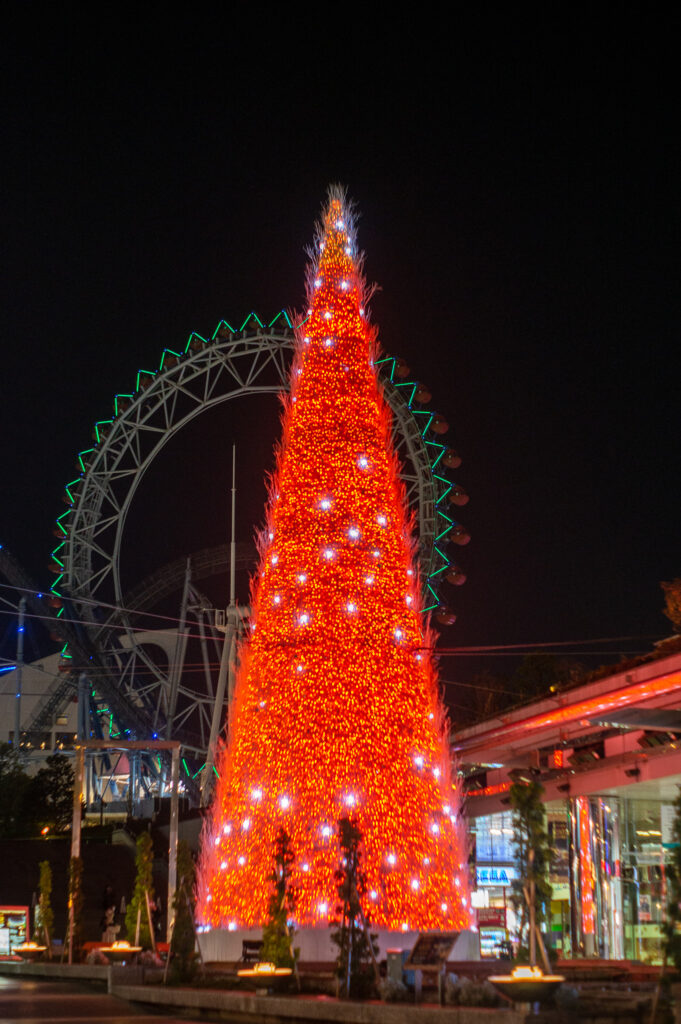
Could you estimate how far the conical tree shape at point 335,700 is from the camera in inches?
600

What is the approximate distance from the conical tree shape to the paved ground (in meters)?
1.82

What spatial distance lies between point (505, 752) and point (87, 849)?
13.4 m

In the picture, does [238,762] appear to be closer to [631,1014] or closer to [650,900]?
[631,1014]

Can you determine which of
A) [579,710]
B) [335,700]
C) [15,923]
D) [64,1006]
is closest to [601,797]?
[579,710]

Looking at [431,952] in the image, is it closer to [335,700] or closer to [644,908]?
[335,700]

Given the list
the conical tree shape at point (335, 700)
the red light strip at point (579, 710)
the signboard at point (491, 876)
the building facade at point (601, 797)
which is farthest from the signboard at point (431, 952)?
the signboard at point (491, 876)

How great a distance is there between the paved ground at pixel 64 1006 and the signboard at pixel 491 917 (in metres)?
9.69

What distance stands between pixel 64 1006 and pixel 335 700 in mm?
4992

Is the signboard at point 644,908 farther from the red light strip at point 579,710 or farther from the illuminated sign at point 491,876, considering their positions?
the illuminated sign at point 491,876

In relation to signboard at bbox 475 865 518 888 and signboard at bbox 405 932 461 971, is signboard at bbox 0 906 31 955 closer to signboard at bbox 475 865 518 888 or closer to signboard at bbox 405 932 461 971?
signboard at bbox 475 865 518 888

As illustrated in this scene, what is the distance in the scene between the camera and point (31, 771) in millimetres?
76688

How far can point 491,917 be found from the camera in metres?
26.8

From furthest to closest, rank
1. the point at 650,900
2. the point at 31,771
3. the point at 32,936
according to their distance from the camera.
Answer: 1. the point at 31,771
2. the point at 32,936
3. the point at 650,900

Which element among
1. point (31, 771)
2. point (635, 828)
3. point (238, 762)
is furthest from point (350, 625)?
point (31, 771)
